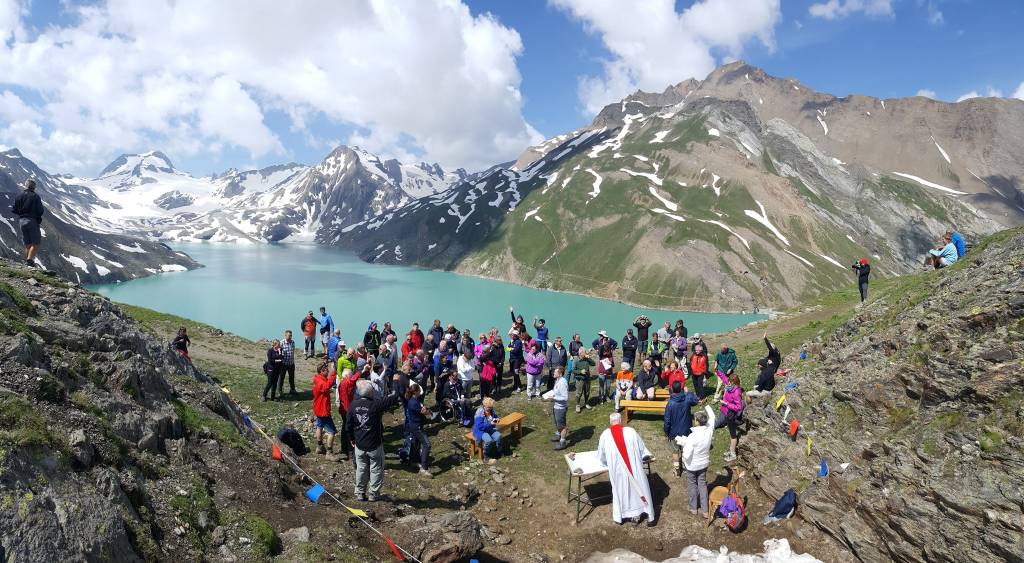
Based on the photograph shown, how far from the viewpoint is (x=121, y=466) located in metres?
7.34

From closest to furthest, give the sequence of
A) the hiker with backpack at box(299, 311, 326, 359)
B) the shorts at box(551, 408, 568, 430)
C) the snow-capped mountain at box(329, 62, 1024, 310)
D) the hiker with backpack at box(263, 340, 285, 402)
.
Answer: the shorts at box(551, 408, 568, 430), the hiker with backpack at box(263, 340, 285, 402), the hiker with backpack at box(299, 311, 326, 359), the snow-capped mountain at box(329, 62, 1024, 310)

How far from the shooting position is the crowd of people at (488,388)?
11.3 m

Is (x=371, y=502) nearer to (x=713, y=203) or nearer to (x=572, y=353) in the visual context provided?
(x=572, y=353)

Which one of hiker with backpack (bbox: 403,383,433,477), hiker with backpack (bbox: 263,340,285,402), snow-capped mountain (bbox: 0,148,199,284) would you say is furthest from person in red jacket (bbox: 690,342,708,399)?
snow-capped mountain (bbox: 0,148,199,284)

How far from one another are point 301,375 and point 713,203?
428ft

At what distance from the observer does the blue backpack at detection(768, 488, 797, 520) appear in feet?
36.8

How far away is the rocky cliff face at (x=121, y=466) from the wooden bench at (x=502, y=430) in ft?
17.2

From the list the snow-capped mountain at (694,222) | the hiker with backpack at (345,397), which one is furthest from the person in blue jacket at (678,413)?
the snow-capped mountain at (694,222)

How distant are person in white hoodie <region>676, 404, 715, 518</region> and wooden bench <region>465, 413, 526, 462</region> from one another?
6186 mm

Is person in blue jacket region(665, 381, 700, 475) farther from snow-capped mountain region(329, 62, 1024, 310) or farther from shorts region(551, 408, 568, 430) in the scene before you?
snow-capped mountain region(329, 62, 1024, 310)

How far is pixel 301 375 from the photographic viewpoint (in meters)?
24.1

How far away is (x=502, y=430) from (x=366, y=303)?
82948mm

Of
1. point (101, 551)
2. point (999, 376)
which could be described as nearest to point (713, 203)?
point (999, 376)

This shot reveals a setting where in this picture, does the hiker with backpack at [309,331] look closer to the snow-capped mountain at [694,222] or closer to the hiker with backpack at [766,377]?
the hiker with backpack at [766,377]
